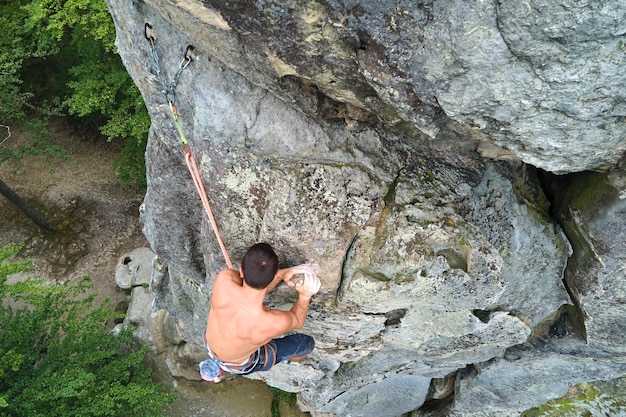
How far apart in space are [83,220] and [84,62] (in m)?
3.19

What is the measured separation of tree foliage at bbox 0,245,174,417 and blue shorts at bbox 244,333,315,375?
2498 millimetres

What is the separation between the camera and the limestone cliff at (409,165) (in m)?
2.56

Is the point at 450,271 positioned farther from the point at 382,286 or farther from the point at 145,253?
the point at 145,253

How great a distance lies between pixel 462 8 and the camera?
7.84 ft

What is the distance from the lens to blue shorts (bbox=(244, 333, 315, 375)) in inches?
196

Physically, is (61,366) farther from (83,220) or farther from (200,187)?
(200,187)

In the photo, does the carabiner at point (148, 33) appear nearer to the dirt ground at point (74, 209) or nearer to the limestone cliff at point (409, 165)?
the limestone cliff at point (409, 165)

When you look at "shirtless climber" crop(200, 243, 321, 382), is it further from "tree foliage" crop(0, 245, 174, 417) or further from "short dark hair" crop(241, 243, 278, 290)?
"tree foliage" crop(0, 245, 174, 417)

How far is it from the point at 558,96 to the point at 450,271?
1.75 m

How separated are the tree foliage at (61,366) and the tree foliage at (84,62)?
2.74 m

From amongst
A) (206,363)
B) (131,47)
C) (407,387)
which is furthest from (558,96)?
(407,387)

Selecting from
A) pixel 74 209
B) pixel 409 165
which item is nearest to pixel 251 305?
pixel 409 165

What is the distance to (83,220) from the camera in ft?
32.0

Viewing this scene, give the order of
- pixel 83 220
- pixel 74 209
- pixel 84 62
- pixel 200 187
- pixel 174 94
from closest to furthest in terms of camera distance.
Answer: pixel 200 187, pixel 174 94, pixel 84 62, pixel 83 220, pixel 74 209
